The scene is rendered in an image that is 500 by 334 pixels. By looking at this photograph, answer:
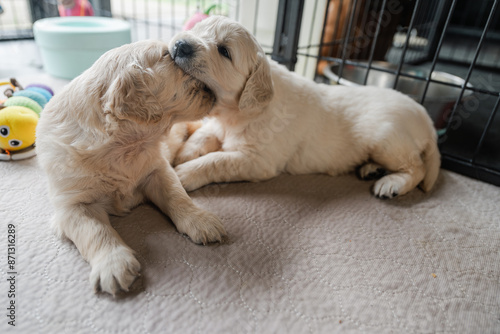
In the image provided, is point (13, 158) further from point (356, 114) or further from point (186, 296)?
point (356, 114)

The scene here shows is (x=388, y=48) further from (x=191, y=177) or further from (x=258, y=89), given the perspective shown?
(x=191, y=177)

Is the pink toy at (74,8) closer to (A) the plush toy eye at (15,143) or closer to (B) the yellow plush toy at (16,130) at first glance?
(B) the yellow plush toy at (16,130)

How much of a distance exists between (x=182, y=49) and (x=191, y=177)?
0.61 metres

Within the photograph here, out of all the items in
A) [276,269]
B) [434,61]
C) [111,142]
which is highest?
[434,61]

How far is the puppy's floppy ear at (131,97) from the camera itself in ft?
3.57

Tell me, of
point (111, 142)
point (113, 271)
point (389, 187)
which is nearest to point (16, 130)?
point (111, 142)

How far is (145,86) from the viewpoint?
112 cm

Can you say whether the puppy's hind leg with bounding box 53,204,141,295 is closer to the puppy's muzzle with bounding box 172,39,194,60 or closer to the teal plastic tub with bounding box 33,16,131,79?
the puppy's muzzle with bounding box 172,39,194,60

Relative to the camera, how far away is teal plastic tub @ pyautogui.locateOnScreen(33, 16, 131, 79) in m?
2.50

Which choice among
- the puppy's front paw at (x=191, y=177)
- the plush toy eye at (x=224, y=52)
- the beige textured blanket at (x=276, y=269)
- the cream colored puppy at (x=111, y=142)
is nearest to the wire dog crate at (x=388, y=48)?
the beige textured blanket at (x=276, y=269)

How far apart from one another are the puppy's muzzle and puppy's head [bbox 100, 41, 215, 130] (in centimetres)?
3

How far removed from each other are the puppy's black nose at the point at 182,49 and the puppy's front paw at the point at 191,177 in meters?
0.57

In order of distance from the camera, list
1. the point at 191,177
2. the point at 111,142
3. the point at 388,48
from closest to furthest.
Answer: the point at 111,142 → the point at 191,177 → the point at 388,48

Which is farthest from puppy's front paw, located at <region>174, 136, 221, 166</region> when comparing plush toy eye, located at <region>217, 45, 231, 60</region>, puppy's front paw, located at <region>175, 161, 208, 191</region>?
plush toy eye, located at <region>217, 45, 231, 60</region>
